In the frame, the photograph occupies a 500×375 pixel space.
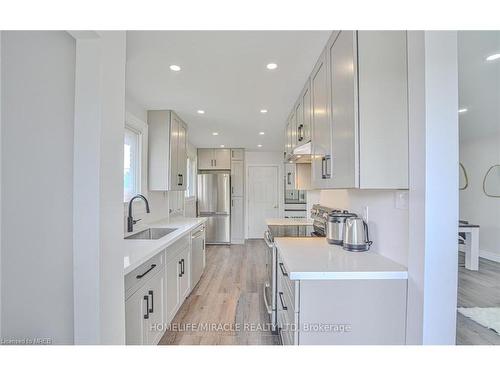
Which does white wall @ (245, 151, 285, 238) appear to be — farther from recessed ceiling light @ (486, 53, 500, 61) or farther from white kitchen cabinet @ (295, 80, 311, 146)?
recessed ceiling light @ (486, 53, 500, 61)

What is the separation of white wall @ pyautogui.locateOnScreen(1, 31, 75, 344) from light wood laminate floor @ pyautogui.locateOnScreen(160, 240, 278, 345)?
1.55 m

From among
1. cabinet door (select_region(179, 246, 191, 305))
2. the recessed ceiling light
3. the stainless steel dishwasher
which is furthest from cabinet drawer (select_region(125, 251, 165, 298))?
the recessed ceiling light

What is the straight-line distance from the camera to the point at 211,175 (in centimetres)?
598

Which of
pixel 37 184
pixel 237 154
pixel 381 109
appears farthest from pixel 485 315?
pixel 237 154

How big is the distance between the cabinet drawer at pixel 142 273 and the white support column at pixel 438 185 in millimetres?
1557

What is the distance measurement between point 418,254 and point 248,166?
223 inches

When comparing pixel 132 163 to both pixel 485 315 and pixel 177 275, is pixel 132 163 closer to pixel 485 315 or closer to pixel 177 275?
pixel 177 275

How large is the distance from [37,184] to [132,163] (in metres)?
2.28

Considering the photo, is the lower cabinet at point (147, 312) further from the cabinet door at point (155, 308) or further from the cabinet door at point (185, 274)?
the cabinet door at point (185, 274)

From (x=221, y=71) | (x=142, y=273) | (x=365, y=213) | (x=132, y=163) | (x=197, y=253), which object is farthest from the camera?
(x=197, y=253)

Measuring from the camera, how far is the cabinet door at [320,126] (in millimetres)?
1737

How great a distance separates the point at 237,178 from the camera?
620 centimetres
